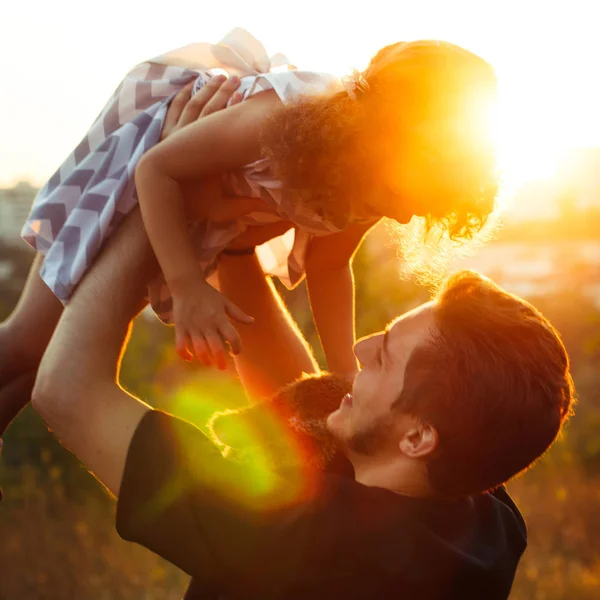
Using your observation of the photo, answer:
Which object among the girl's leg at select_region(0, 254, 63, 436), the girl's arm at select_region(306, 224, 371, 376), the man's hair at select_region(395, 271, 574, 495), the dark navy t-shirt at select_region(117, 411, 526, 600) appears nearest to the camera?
the dark navy t-shirt at select_region(117, 411, 526, 600)

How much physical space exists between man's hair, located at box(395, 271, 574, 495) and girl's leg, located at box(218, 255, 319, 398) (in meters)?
0.59

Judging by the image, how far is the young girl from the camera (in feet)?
5.37

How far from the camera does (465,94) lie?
5.79ft

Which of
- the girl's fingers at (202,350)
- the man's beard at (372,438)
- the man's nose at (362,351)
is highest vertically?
the girl's fingers at (202,350)

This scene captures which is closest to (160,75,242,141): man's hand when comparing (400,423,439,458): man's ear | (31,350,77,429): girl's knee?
(31,350,77,429): girl's knee

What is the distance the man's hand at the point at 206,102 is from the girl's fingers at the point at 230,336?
0.43m

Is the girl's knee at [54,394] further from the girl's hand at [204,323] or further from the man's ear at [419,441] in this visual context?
the man's ear at [419,441]

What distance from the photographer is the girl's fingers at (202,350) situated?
159 cm

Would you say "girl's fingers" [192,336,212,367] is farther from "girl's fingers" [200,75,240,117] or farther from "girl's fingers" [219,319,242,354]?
"girl's fingers" [200,75,240,117]

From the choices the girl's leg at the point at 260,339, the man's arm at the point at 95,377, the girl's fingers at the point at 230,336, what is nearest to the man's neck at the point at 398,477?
the girl's fingers at the point at 230,336

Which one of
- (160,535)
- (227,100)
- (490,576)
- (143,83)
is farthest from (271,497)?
(143,83)

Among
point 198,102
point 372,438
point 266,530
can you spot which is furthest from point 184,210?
point 266,530

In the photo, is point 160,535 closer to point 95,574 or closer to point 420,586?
point 420,586

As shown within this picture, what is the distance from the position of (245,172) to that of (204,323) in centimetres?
35
